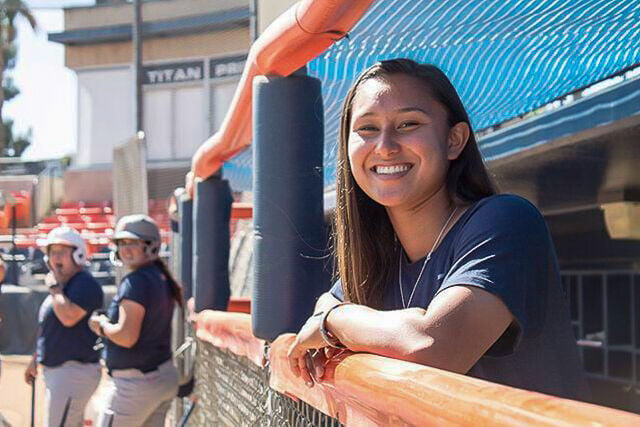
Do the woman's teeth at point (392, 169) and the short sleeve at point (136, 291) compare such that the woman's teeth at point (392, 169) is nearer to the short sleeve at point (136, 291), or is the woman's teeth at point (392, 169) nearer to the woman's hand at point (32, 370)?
the short sleeve at point (136, 291)

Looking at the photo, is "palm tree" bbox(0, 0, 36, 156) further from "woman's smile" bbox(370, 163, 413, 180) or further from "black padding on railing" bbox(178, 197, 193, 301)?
"woman's smile" bbox(370, 163, 413, 180)

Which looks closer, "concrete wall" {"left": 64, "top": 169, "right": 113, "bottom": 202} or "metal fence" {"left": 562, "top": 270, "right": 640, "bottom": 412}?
"metal fence" {"left": 562, "top": 270, "right": 640, "bottom": 412}

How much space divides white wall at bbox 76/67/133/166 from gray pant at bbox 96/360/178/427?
88.0 feet

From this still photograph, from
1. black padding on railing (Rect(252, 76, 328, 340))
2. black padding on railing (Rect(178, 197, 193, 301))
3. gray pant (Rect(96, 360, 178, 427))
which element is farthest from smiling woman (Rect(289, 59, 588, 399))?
black padding on railing (Rect(178, 197, 193, 301))

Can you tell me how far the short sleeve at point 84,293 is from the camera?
598cm

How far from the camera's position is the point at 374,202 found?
222 centimetres

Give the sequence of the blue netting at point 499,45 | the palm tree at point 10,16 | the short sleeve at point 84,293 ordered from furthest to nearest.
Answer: the palm tree at point 10,16, the short sleeve at point 84,293, the blue netting at point 499,45

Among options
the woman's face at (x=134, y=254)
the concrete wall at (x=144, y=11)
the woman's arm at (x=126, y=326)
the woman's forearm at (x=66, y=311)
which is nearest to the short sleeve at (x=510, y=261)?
the woman's arm at (x=126, y=326)

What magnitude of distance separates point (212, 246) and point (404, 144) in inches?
144

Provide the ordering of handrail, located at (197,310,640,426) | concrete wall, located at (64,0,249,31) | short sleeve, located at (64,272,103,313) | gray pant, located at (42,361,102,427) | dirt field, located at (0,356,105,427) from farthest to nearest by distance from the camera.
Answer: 1. concrete wall, located at (64,0,249,31)
2. dirt field, located at (0,356,105,427)
3. short sleeve, located at (64,272,103,313)
4. gray pant, located at (42,361,102,427)
5. handrail, located at (197,310,640,426)

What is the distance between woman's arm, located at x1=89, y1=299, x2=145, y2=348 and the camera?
17.1ft

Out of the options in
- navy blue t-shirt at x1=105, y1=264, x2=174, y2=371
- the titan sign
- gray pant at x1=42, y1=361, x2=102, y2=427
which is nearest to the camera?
navy blue t-shirt at x1=105, y1=264, x2=174, y2=371

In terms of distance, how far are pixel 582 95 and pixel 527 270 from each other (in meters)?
4.06

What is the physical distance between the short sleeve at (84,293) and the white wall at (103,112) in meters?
26.0
